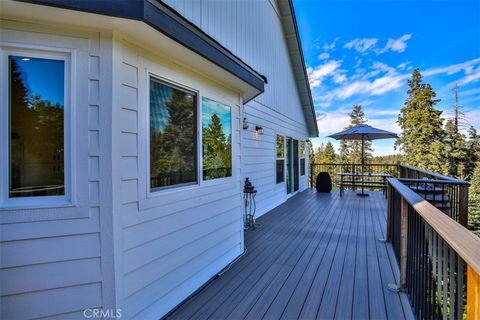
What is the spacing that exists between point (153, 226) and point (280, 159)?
5.83 metres

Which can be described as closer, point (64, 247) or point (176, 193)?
point (64, 247)

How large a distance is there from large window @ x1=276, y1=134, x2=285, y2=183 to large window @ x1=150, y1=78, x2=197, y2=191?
4.95 meters

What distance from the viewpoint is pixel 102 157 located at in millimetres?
1752

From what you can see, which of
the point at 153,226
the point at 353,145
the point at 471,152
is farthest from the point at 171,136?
the point at 353,145

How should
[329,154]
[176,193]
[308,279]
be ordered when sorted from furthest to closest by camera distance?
[329,154]
[308,279]
[176,193]

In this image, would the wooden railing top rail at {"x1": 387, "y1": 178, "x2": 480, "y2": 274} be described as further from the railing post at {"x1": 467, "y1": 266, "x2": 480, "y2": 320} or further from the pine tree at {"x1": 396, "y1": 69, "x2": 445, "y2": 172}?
the pine tree at {"x1": 396, "y1": 69, "x2": 445, "y2": 172}

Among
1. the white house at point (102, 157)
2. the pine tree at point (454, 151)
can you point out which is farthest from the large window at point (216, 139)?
the pine tree at point (454, 151)

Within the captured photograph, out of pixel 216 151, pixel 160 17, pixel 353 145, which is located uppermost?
pixel 353 145

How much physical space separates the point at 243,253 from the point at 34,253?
8.44 feet

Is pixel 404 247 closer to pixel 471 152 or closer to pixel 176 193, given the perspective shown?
pixel 176 193

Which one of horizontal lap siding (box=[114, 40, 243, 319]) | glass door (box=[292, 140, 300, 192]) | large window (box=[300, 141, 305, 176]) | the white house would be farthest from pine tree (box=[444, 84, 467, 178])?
the white house

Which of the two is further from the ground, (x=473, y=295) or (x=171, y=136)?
(x=171, y=136)

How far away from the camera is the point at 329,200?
25.3 ft

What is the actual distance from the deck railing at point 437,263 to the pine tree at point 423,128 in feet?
66.3
